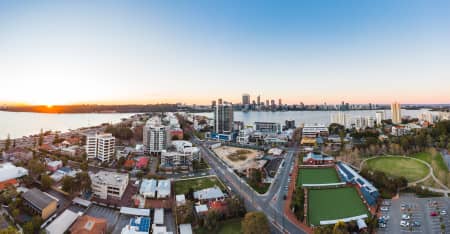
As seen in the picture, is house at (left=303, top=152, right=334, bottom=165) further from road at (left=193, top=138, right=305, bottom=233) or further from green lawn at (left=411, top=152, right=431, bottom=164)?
green lawn at (left=411, top=152, right=431, bottom=164)

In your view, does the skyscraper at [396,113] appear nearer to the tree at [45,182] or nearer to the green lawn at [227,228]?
the green lawn at [227,228]

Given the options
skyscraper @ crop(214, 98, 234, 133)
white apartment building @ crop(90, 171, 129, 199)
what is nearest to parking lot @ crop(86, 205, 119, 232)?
white apartment building @ crop(90, 171, 129, 199)

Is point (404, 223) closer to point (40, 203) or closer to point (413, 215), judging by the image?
point (413, 215)

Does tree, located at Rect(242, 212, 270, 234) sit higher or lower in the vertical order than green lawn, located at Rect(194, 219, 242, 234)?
higher

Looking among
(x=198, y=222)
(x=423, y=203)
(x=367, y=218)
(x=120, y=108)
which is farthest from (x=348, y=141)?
(x=120, y=108)

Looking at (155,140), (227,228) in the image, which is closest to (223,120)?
(155,140)

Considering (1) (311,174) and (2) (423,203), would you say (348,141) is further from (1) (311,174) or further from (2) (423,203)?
(2) (423,203)

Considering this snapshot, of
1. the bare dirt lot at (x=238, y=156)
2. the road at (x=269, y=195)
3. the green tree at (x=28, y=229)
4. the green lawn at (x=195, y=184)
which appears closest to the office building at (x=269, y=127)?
the bare dirt lot at (x=238, y=156)
